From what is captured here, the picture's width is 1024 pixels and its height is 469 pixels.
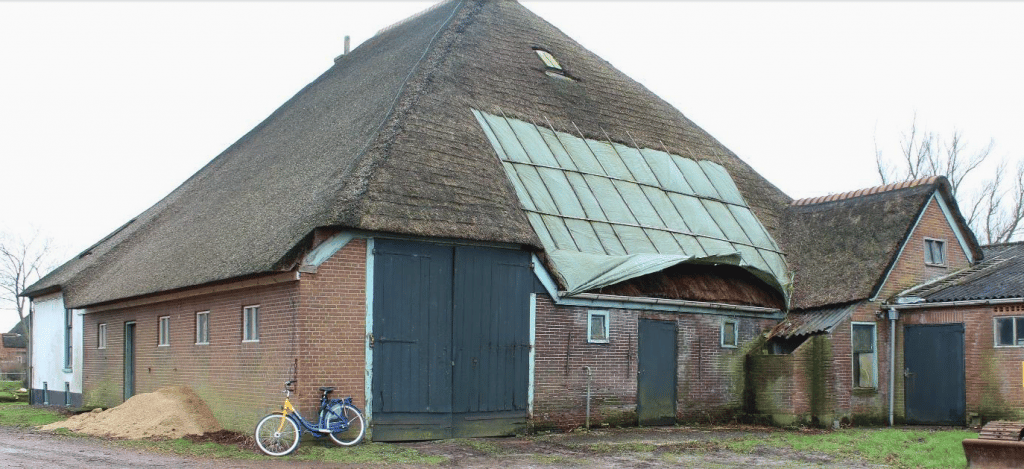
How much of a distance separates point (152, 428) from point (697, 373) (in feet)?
35.3

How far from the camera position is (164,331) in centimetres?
2125

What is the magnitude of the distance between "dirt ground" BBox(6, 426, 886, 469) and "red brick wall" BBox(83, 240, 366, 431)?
0.81m

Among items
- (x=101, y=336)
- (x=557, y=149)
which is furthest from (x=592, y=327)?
(x=101, y=336)

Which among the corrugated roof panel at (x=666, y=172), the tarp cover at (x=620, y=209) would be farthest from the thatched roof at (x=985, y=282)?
the corrugated roof panel at (x=666, y=172)

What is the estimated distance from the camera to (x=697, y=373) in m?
21.0

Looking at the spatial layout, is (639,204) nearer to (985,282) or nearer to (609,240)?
(609,240)

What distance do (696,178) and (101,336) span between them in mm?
15166

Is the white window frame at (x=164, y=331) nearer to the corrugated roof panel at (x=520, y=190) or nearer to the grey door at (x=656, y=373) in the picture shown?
the corrugated roof panel at (x=520, y=190)

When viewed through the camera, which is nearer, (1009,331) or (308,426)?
(308,426)

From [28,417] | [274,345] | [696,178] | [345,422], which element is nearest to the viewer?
[345,422]

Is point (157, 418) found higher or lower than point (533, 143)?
lower

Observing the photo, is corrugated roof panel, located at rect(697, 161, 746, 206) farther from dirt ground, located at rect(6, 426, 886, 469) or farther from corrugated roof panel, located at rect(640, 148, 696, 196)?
dirt ground, located at rect(6, 426, 886, 469)

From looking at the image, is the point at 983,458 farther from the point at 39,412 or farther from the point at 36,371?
the point at 36,371

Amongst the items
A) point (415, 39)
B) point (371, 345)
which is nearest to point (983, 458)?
point (371, 345)
